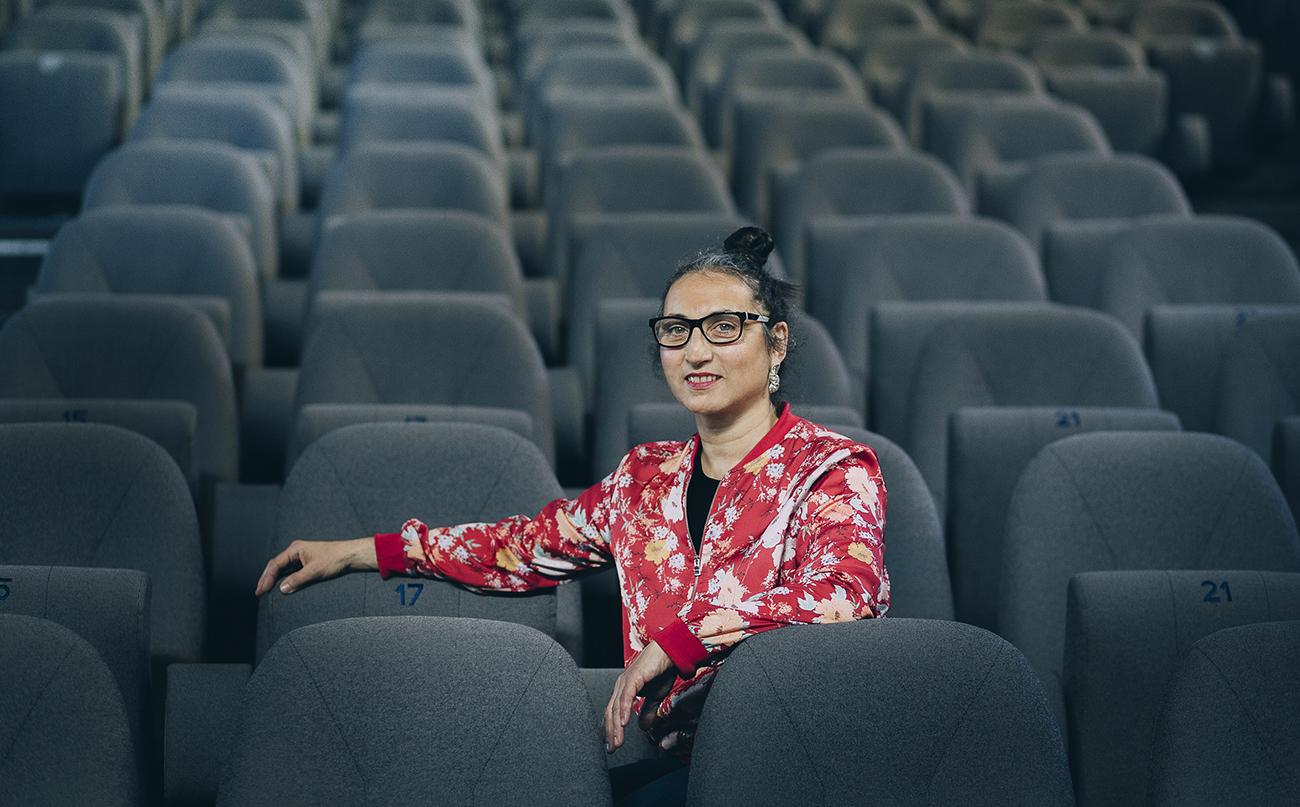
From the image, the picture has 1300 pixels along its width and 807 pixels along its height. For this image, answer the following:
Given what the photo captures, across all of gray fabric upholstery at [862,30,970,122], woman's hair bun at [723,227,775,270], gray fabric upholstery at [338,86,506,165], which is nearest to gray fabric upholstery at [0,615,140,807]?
woman's hair bun at [723,227,775,270]

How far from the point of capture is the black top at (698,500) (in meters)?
0.96

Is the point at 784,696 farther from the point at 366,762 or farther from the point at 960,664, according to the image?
the point at 366,762

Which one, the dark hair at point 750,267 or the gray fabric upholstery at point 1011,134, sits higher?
the dark hair at point 750,267

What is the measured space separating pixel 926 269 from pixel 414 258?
63 centimetres

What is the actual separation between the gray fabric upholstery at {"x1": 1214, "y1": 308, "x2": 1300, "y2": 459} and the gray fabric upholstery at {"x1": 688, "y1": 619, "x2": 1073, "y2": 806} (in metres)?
0.81

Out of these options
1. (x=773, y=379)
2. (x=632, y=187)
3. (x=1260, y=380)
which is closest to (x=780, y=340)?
(x=773, y=379)

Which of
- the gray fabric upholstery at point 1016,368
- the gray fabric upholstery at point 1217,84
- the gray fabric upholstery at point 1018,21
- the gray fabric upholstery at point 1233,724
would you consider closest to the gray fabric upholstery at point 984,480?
the gray fabric upholstery at point 1016,368

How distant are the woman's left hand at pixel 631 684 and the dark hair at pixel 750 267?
0.80 feet

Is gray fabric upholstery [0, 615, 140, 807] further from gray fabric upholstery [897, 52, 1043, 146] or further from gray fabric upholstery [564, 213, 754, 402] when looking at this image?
gray fabric upholstery [897, 52, 1043, 146]

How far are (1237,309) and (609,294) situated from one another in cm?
73

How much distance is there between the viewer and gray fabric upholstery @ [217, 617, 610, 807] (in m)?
0.77

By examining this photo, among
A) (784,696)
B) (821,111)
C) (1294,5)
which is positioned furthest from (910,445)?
(1294,5)

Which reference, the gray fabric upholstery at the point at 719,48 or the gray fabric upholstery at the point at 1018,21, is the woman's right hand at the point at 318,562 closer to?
the gray fabric upholstery at the point at 719,48

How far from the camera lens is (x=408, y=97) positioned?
2555 millimetres
